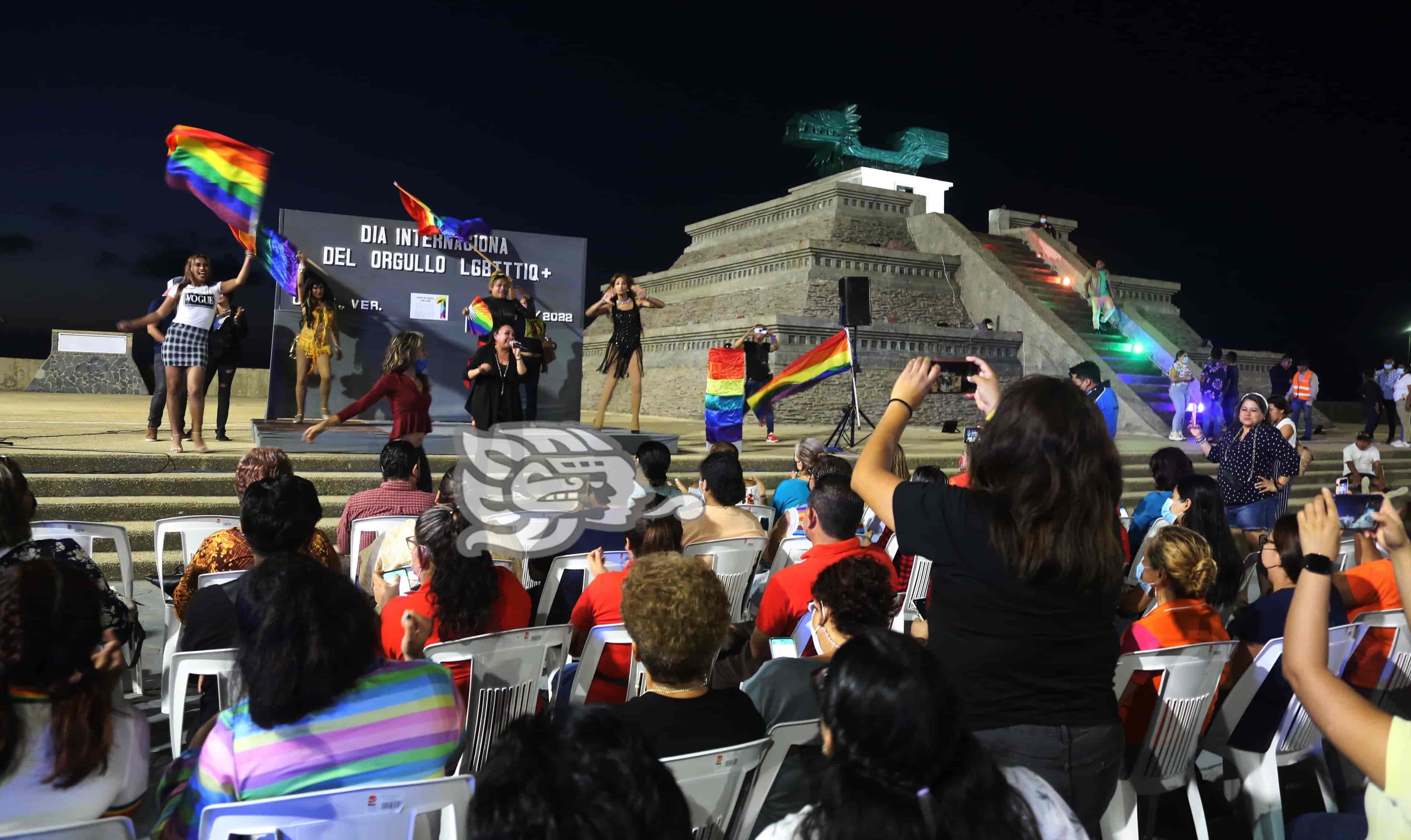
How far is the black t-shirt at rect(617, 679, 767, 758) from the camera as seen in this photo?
2.05 m

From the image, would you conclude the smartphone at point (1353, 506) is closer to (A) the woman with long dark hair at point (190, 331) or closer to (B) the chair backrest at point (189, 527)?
(B) the chair backrest at point (189, 527)

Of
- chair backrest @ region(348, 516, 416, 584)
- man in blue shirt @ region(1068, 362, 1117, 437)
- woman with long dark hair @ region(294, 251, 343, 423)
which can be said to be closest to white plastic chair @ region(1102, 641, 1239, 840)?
chair backrest @ region(348, 516, 416, 584)

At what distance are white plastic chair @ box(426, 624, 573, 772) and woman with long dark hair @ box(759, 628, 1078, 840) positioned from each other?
60.8 inches

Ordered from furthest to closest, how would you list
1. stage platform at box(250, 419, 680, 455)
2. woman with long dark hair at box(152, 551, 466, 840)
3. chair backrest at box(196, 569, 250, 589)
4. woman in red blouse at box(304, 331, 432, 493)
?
stage platform at box(250, 419, 680, 455) < woman in red blouse at box(304, 331, 432, 493) < chair backrest at box(196, 569, 250, 589) < woman with long dark hair at box(152, 551, 466, 840)

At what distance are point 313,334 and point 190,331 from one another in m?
2.12

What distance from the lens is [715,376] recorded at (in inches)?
403

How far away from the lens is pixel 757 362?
12.0 metres

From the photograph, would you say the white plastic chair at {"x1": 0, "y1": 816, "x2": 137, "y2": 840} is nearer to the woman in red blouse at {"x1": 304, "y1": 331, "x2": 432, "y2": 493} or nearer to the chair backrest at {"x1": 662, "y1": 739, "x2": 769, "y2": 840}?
the chair backrest at {"x1": 662, "y1": 739, "x2": 769, "y2": 840}

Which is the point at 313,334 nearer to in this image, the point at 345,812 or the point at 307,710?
the point at 307,710

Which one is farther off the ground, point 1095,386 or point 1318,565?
point 1095,386

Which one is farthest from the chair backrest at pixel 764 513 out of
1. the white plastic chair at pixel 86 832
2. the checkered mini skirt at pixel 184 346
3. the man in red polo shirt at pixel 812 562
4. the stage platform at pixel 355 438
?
the checkered mini skirt at pixel 184 346

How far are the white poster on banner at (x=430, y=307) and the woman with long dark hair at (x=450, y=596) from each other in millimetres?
7472

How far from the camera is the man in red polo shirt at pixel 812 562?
3281 mm

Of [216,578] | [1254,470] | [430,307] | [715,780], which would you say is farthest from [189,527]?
[1254,470]
